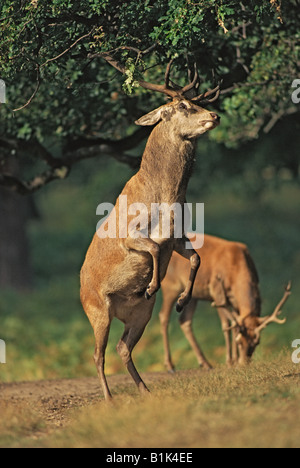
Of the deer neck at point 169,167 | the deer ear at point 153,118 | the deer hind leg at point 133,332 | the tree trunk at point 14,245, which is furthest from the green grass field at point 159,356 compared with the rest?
the deer ear at point 153,118

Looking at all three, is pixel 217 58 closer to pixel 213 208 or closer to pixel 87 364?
pixel 87 364

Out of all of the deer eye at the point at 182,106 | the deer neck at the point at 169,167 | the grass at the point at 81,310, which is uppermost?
the deer eye at the point at 182,106

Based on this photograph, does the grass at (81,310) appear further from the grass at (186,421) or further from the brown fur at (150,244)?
the grass at (186,421)

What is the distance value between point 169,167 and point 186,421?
3122 mm

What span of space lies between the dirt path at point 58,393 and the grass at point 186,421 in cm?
53

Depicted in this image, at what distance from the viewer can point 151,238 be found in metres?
9.26

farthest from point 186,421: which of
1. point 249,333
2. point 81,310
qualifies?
point 81,310

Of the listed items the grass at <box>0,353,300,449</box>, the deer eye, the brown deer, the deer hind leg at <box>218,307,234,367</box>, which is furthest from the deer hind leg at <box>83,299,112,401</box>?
the deer hind leg at <box>218,307,234,367</box>

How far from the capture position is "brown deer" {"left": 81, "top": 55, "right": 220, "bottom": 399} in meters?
9.18

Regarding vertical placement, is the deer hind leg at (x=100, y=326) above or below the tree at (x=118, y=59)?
below

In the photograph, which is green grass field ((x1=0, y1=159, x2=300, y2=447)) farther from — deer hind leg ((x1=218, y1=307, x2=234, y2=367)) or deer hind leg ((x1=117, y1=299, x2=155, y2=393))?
deer hind leg ((x1=117, y1=299, x2=155, y2=393))

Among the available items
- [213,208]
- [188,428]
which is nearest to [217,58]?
[188,428]

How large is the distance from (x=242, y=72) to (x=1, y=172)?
4096 millimetres

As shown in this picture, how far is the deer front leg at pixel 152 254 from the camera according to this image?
8.98 m
